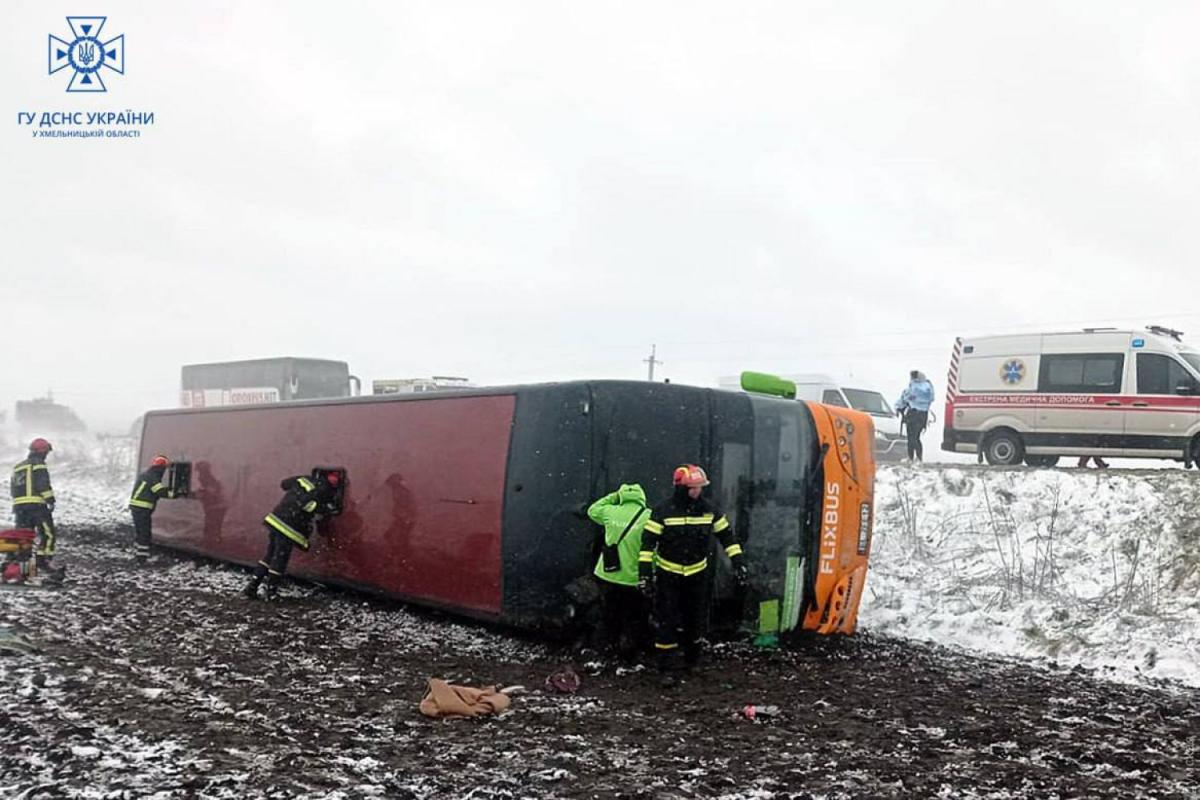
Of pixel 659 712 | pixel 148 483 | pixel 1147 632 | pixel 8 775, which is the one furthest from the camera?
pixel 148 483

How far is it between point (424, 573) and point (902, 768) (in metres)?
5.01

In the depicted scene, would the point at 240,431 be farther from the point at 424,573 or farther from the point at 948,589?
the point at 948,589

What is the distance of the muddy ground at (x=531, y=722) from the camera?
486 centimetres

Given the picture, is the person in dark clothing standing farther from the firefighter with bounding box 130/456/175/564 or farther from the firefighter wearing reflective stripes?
the firefighter wearing reflective stripes

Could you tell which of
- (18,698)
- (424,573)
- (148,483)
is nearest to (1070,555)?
(424,573)

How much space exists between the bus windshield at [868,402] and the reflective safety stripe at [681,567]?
13.8m

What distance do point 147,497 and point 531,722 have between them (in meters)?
9.93

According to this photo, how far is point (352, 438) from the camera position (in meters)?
10.3

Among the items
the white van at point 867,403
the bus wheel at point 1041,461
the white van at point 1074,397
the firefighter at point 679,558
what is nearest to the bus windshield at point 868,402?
the white van at point 867,403

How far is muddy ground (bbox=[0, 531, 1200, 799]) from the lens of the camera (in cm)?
486

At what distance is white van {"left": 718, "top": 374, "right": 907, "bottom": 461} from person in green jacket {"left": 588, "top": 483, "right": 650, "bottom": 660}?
12.4 meters

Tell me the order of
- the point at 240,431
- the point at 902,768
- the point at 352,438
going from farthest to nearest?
1. the point at 240,431
2. the point at 352,438
3. the point at 902,768

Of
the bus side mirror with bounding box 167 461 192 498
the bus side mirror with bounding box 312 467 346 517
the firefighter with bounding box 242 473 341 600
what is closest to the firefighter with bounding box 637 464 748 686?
the bus side mirror with bounding box 312 467 346 517

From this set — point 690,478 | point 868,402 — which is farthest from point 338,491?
point 868,402
